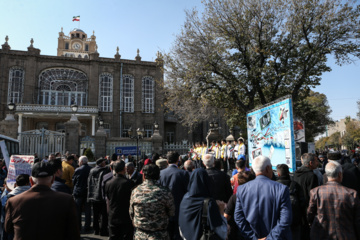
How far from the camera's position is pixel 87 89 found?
1368 inches

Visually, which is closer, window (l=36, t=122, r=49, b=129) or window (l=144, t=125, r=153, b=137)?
window (l=36, t=122, r=49, b=129)

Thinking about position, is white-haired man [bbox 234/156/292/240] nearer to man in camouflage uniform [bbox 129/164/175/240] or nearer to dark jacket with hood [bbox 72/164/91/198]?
→ man in camouflage uniform [bbox 129/164/175/240]

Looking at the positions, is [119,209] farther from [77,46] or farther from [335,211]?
[77,46]

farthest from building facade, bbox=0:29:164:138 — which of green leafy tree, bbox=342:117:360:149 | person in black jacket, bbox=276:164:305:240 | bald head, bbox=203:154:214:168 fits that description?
green leafy tree, bbox=342:117:360:149

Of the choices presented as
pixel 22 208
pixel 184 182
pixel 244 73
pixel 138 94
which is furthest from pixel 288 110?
pixel 138 94

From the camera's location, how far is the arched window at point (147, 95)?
3678 centimetres

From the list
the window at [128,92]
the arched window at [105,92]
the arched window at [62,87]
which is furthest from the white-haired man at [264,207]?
the arched window at [62,87]

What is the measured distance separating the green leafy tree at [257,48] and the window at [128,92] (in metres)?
19.9

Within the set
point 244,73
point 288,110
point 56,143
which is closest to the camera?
point 288,110

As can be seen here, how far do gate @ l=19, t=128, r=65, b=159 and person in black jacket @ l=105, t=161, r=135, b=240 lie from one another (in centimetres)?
1437

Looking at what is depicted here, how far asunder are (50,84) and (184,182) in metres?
33.3

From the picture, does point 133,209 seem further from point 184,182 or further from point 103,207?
point 103,207

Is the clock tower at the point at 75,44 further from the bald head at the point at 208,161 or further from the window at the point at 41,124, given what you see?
the bald head at the point at 208,161

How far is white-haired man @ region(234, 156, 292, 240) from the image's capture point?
123 inches
